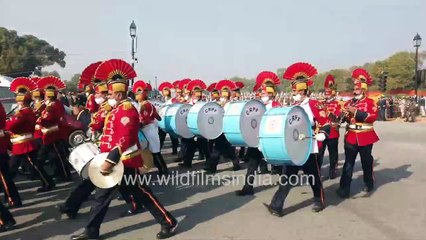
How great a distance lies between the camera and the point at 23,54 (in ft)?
147

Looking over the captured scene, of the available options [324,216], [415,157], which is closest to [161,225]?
[324,216]

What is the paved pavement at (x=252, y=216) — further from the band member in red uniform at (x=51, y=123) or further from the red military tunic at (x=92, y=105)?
the red military tunic at (x=92, y=105)

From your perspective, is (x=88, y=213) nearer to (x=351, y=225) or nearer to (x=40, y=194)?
(x=40, y=194)

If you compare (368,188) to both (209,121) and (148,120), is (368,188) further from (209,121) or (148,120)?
(148,120)

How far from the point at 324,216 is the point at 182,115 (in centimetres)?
425

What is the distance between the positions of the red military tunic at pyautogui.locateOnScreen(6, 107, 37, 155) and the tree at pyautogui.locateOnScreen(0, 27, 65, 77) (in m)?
23.0

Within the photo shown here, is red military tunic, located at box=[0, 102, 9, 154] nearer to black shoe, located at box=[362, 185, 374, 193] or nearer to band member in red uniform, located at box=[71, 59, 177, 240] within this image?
band member in red uniform, located at box=[71, 59, 177, 240]

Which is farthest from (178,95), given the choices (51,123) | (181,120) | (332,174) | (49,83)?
(332,174)

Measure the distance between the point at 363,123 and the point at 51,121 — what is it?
191 inches

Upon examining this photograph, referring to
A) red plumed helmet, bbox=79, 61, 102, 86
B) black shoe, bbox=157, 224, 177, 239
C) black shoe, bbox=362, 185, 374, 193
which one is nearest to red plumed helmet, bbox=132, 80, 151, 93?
red plumed helmet, bbox=79, 61, 102, 86

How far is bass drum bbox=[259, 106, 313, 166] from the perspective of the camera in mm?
4993

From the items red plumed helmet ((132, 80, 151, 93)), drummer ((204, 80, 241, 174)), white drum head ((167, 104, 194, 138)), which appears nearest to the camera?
red plumed helmet ((132, 80, 151, 93))

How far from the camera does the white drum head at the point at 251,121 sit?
6512 millimetres

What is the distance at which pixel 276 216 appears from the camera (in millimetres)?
5254
